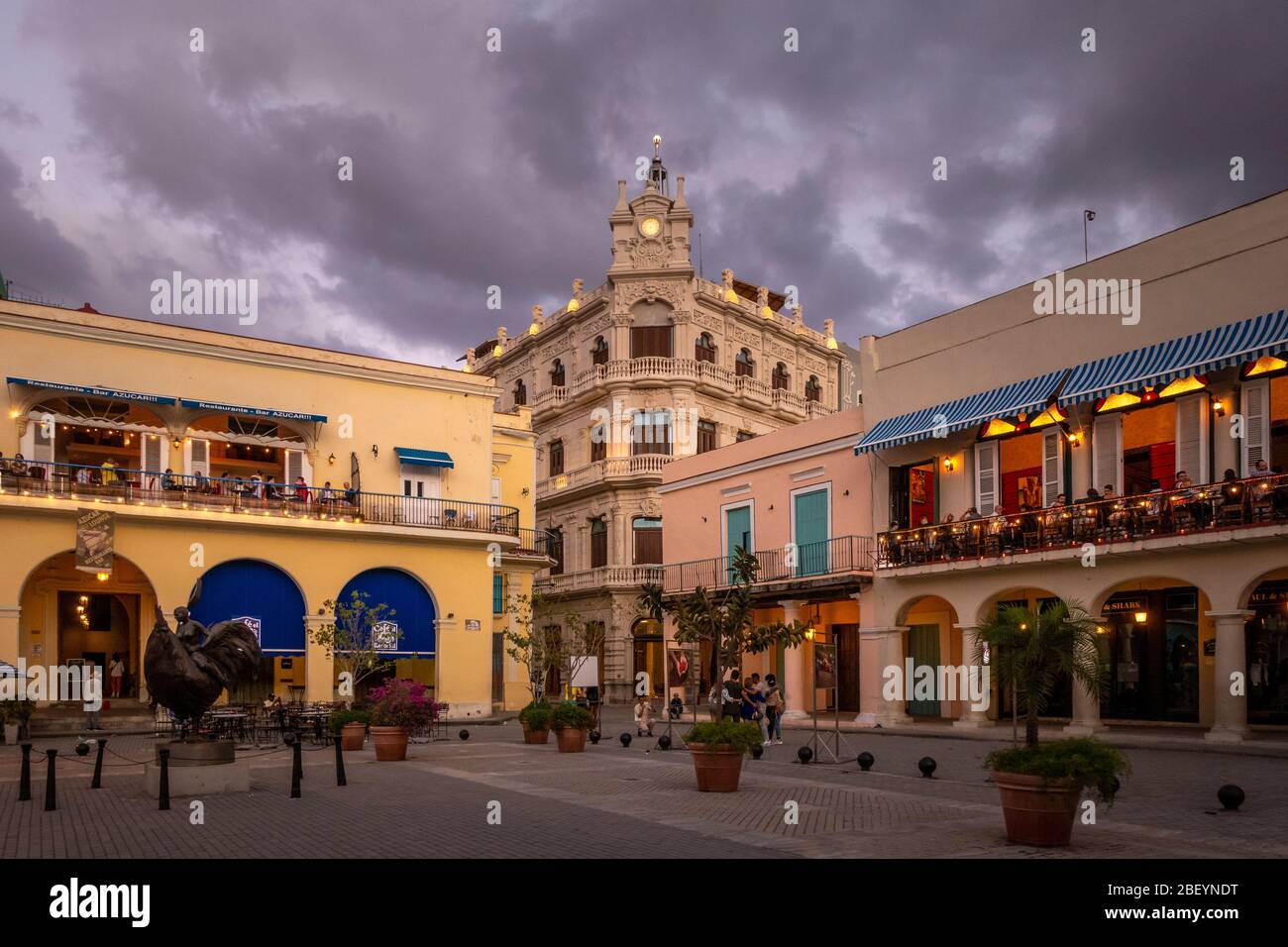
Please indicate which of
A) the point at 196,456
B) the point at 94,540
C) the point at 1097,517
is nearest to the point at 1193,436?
the point at 1097,517

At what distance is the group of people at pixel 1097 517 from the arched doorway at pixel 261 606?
16.9 m

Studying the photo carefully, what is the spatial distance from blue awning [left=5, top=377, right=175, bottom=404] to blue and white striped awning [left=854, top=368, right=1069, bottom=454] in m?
19.3

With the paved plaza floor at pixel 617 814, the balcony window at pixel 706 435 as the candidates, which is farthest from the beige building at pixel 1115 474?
the balcony window at pixel 706 435

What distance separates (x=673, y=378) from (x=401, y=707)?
93.7 ft

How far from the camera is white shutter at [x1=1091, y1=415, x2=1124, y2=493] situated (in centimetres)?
2536

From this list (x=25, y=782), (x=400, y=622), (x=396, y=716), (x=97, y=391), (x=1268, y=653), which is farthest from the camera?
(x=400, y=622)

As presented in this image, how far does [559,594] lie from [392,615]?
1598 cm

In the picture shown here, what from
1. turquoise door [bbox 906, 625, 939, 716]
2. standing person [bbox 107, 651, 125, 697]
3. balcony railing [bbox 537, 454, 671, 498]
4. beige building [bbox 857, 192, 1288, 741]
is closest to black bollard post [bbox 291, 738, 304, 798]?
beige building [bbox 857, 192, 1288, 741]

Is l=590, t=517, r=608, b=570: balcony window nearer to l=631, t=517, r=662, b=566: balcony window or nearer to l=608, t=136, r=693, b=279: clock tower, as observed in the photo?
l=631, t=517, r=662, b=566: balcony window

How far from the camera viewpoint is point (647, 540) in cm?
4850

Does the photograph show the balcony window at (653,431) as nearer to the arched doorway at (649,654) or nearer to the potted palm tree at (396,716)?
the arched doorway at (649,654)

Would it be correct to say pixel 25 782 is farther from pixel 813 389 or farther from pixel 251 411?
pixel 813 389
